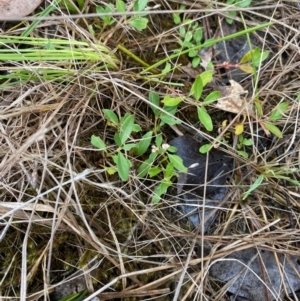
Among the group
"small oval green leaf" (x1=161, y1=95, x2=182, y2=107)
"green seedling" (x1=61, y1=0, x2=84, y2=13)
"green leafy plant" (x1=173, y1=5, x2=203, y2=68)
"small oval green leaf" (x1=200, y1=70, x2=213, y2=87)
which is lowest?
"small oval green leaf" (x1=161, y1=95, x2=182, y2=107)

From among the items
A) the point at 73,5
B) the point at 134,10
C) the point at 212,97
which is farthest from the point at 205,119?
the point at 73,5

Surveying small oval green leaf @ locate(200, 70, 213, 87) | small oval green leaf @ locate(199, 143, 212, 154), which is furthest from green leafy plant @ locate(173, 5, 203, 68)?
small oval green leaf @ locate(199, 143, 212, 154)

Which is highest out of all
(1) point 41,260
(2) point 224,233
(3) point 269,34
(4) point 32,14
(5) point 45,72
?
(4) point 32,14

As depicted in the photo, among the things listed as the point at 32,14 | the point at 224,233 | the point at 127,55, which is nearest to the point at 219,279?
the point at 224,233

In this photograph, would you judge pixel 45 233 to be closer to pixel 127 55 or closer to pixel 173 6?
pixel 127 55

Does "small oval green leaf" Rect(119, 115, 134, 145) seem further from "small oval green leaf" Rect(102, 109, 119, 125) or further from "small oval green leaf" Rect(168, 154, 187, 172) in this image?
"small oval green leaf" Rect(168, 154, 187, 172)

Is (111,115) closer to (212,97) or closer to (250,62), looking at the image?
(212,97)
